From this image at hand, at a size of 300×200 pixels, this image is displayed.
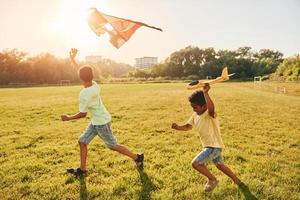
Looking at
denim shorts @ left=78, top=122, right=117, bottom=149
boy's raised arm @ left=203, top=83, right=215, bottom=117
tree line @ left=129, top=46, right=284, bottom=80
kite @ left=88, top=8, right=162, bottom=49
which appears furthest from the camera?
tree line @ left=129, top=46, right=284, bottom=80

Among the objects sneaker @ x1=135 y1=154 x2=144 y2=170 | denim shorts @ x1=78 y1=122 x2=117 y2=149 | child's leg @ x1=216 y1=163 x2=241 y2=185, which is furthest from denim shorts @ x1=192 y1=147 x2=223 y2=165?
denim shorts @ x1=78 y1=122 x2=117 y2=149

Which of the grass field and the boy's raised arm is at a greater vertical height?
the boy's raised arm

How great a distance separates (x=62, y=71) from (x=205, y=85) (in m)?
95.8

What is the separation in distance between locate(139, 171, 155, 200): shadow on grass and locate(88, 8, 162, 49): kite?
8.95ft

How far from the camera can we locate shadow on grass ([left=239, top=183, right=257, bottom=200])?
4.52m

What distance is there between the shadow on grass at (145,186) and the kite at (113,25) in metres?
2.73

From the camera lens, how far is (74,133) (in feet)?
31.3

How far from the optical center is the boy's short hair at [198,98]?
4.41 metres

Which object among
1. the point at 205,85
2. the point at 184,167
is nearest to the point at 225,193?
the point at 184,167

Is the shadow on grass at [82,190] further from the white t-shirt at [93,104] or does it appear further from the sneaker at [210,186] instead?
the sneaker at [210,186]

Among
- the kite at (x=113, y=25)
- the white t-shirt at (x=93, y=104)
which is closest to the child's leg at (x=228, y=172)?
the white t-shirt at (x=93, y=104)

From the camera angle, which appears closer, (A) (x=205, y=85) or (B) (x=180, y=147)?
(A) (x=205, y=85)

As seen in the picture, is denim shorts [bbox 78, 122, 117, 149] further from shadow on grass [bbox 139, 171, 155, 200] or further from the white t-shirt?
shadow on grass [bbox 139, 171, 155, 200]

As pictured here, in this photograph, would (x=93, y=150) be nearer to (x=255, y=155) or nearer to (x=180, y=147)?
(x=180, y=147)
